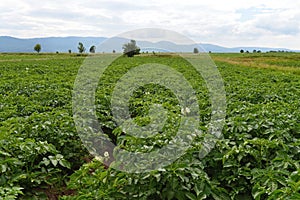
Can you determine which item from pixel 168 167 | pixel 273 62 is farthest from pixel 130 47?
pixel 273 62

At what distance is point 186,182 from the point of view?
3172mm

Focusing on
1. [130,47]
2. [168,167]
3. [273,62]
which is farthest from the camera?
[273,62]

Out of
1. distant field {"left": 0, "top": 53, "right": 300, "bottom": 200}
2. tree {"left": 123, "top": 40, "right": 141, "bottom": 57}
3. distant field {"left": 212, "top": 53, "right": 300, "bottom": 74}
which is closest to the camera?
distant field {"left": 0, "top": 53, "right": 300, "bottom": 200}

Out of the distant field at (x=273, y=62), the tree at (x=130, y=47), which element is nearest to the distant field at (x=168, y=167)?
the tree at (x=130, y=47)

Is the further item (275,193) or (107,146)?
(107,146)

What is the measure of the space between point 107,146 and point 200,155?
2082mm

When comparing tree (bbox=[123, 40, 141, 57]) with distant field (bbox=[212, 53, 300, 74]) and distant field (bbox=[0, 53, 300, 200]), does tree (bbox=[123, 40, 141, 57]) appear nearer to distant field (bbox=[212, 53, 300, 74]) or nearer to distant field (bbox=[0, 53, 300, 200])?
distant field (bbox=[0, 53, 300, 200])

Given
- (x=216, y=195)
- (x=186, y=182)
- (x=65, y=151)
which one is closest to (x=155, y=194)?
(x=186, y=182)

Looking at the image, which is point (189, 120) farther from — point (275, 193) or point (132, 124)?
point (275, 193)

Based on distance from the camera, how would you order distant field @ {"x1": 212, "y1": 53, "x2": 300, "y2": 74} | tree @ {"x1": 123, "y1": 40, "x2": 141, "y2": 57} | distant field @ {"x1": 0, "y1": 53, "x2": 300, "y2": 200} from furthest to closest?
distant field @ {"x1": 212, "y1": 53, "x2": 300, "y2": 74}
tree @ {"x1": 123, "y1": 40, "x2": 141, "y2": 57}
distant field @ {"x1": 0, "y1": 53, "x2": 300, "y2": 200}

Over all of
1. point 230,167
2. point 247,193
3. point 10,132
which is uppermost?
point 10,132

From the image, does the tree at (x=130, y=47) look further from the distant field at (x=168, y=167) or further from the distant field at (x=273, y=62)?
the distant field at (x=273, y=62)

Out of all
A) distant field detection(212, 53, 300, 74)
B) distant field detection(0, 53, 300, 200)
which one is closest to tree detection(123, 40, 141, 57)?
distant field detection(0, 53, 300, 200)

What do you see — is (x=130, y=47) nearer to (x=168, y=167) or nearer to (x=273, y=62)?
(x=168, y=167)
